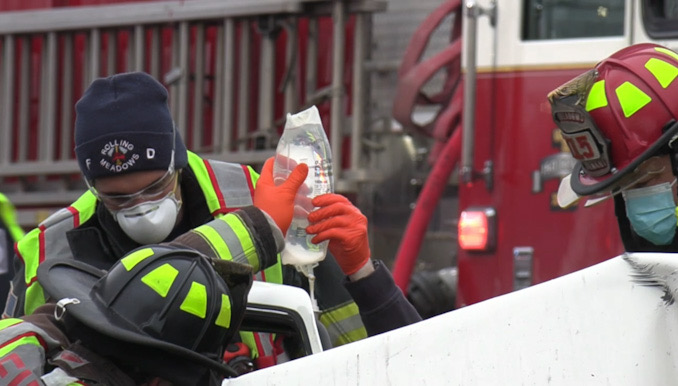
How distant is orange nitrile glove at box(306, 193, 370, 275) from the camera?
284 centimetres

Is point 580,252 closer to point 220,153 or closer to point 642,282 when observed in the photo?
point 220,153

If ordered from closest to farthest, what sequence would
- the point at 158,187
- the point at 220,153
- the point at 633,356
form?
the point at 633,356, the point at 158,187, the point at 220,153

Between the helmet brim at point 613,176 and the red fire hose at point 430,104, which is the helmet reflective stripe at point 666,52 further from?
the red fire hose at point 430,104

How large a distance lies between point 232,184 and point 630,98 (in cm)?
89

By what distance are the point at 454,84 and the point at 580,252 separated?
3.71 feet

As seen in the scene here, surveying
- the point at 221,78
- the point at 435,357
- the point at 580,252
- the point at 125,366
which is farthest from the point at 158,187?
the point at 221,78

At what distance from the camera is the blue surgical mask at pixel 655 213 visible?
9.79 ft

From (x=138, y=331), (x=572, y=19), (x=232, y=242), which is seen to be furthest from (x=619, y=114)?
(x=572, y=19)

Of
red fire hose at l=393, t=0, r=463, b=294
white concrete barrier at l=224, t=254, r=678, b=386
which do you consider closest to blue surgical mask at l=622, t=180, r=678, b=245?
white concrete barrier at l=224, t=254, r=678, b=386

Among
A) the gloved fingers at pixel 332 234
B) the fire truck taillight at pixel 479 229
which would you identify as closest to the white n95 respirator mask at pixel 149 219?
the gloved fingers at pixel 332 234

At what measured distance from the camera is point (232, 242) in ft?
8.25

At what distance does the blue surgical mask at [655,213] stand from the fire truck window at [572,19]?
7.82 feet

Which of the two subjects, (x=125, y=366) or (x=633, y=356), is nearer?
(x=633, y=356)

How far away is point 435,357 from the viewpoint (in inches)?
77.4
